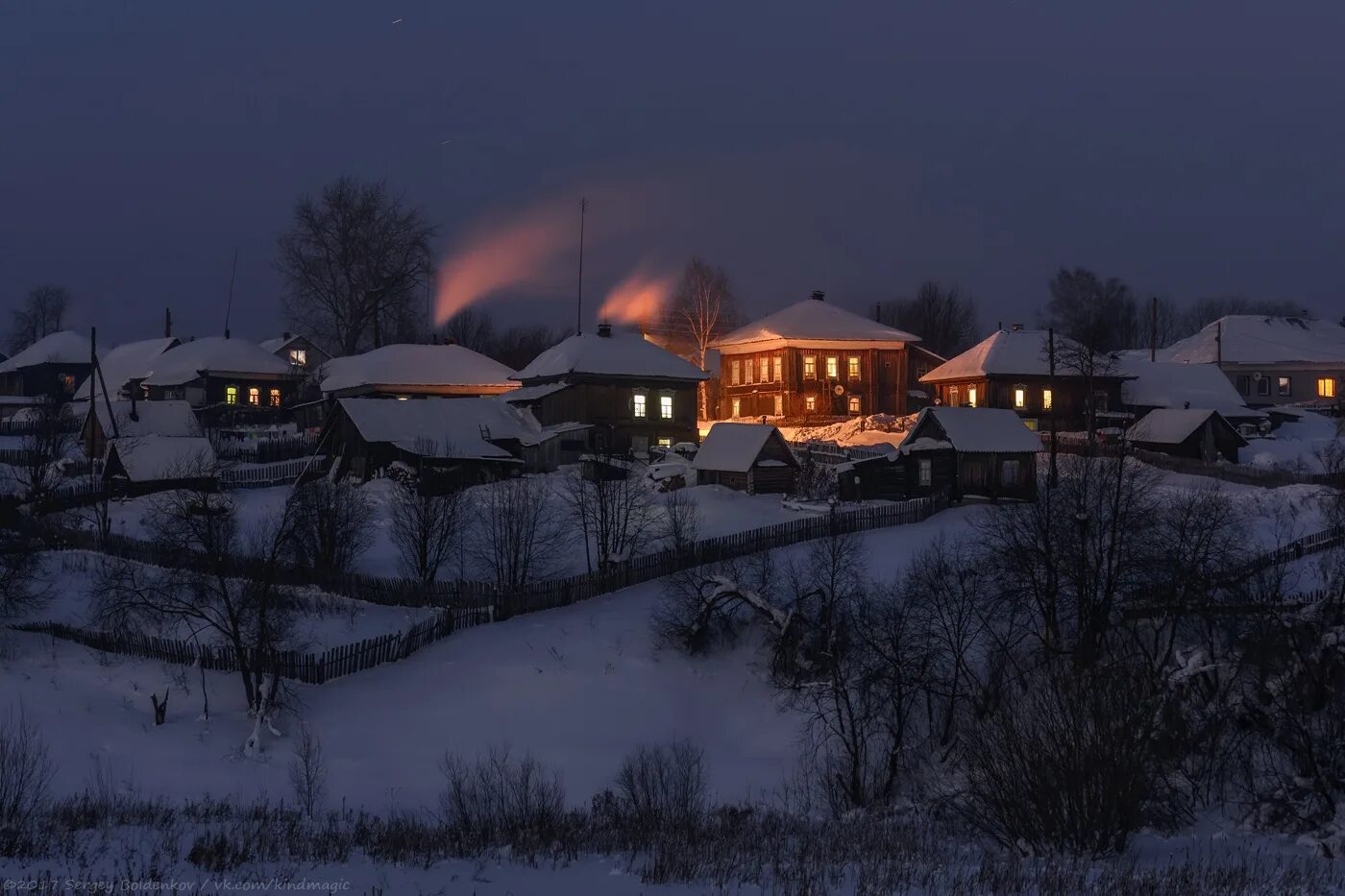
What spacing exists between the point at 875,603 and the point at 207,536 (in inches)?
686

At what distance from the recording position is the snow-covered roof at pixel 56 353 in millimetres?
80312

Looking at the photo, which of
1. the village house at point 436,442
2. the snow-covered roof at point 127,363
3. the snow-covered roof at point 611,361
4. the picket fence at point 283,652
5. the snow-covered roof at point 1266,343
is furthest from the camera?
the snow-covered roof at point 1266,343

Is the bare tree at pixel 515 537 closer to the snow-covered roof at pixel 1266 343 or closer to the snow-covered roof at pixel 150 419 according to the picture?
the snow-covered roof at pixel 150 419

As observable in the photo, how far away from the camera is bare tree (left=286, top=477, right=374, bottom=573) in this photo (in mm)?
31513

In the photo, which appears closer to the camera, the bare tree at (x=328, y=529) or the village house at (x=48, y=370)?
the bare tree at (x=328, y=529)

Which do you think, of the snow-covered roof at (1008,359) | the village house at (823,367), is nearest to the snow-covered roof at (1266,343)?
the snow-covered roof at (1008,359)

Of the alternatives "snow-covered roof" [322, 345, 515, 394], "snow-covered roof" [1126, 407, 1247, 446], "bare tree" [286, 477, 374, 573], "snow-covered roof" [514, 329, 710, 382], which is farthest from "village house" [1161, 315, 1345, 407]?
"bare tree" [286, 477, 374, 573]

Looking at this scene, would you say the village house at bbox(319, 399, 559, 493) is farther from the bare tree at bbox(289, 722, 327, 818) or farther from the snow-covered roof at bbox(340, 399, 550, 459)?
the bare tree at bbox(289, 722, 327, 818)

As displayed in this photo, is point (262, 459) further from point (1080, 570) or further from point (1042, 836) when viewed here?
point (1042, 836)

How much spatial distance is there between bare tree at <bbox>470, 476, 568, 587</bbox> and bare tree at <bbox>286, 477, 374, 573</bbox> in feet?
12.6

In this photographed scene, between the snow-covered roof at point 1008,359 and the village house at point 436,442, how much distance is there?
26390 mm

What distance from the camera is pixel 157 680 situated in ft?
84.8

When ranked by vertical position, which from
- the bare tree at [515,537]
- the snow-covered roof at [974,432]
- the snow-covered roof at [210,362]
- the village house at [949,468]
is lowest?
the bare tree at [515,537]

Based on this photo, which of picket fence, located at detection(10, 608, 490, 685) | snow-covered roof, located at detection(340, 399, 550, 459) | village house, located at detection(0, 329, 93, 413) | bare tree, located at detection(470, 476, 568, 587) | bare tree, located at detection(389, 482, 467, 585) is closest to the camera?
picket fence, located at detection(10, 608, 490, 685)
